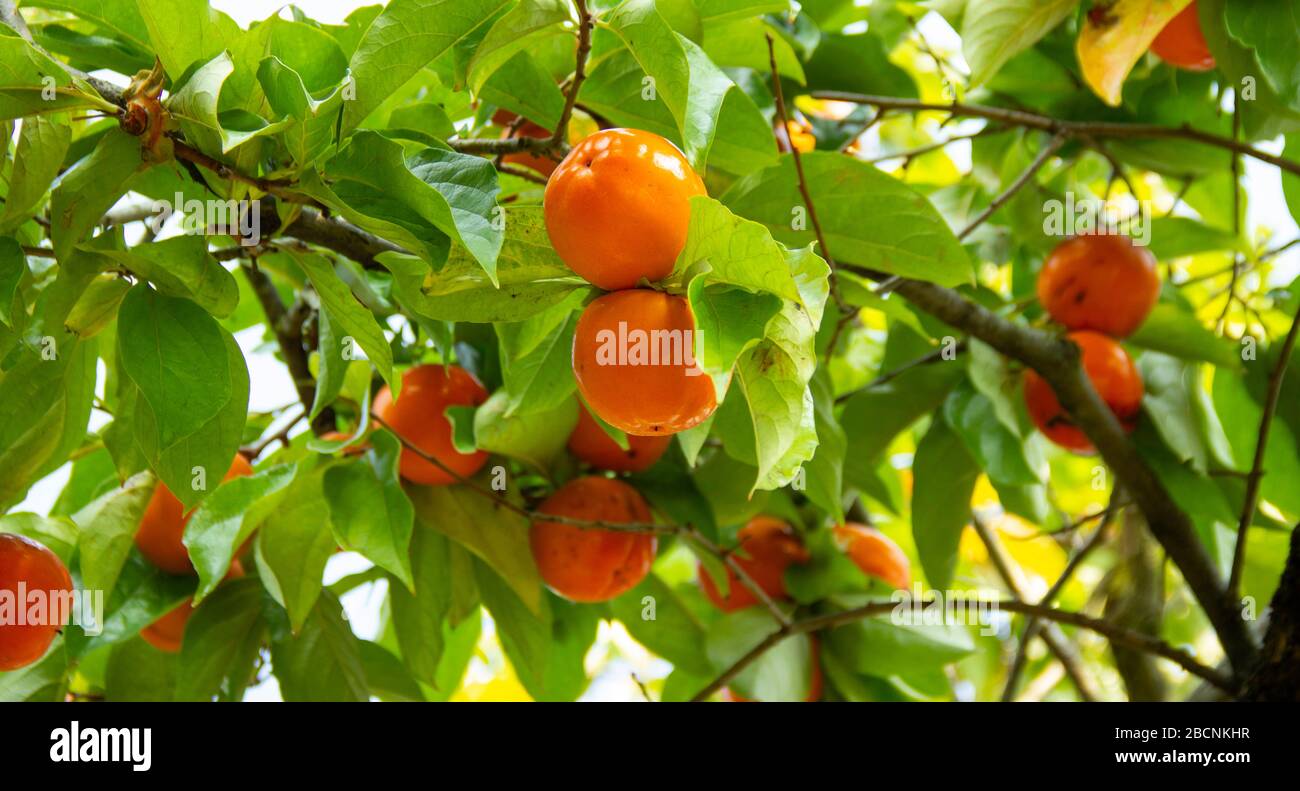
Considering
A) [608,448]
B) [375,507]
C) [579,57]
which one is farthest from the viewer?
[608,448]

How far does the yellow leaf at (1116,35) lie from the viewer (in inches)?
39.3

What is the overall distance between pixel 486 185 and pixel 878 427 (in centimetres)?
76

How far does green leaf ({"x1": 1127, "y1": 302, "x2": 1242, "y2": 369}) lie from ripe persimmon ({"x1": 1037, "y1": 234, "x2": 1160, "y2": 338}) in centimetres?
2

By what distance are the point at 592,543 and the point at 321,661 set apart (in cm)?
28

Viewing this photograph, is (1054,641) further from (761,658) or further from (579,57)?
(579,57)

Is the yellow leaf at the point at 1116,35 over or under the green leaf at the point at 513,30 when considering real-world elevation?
over

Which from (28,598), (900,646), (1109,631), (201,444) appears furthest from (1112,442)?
(28,598)

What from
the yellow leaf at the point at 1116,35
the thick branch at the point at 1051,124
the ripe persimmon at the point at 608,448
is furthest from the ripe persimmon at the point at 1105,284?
the ripe persimmon at the point at 608,448

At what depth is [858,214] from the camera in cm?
92

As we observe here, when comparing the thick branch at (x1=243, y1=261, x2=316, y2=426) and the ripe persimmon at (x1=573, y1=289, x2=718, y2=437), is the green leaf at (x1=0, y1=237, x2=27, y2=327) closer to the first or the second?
the ripe persimmon at (x1=573, y1=289, x2=718, y2=437)

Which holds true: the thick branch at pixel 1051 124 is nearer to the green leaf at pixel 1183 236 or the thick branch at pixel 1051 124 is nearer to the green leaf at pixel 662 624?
the green leaf at pixel 1183 236

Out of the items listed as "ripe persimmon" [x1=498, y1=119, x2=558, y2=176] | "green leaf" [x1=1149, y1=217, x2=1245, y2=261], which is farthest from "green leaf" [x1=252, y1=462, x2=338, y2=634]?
"green leaf" [x1=1149, y1=217, x2=1245, y2=261]

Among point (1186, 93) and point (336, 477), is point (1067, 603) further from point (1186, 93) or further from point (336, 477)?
point (336, 477)

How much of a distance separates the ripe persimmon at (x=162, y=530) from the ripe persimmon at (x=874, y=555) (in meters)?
0.71
